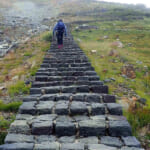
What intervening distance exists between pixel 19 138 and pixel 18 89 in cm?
340

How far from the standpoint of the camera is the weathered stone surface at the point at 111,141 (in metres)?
3.94

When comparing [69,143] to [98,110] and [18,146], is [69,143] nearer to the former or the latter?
[18,146]

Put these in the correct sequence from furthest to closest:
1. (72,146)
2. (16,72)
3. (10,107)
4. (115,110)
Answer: (16,72)
(10,107)
(115,110)
(72,146)

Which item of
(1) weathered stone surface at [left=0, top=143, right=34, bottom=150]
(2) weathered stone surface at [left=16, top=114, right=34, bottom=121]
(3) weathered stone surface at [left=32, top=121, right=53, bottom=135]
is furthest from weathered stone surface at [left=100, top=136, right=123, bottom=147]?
(2) weathered stone surface at [left=16, top=114, right=34, bottom=121]

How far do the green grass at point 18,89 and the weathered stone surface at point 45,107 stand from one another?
1808 mm

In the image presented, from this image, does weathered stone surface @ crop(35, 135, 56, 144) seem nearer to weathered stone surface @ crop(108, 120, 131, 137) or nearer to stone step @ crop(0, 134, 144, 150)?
stone step @ crop(0, 134, 144, 150)

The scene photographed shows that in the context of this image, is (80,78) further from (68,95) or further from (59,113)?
(59,113)

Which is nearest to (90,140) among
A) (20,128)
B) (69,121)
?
(69,121)

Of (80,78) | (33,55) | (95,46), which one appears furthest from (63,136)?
(95,46)

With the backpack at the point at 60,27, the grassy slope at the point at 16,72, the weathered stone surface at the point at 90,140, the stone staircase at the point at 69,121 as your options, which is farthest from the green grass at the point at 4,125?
the backpack at the point at 60,27

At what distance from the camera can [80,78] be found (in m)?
7.41

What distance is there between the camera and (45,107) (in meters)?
5.10

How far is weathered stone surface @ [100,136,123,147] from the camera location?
3940 mm

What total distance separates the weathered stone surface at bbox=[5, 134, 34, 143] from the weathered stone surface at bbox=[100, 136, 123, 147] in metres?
1.53
